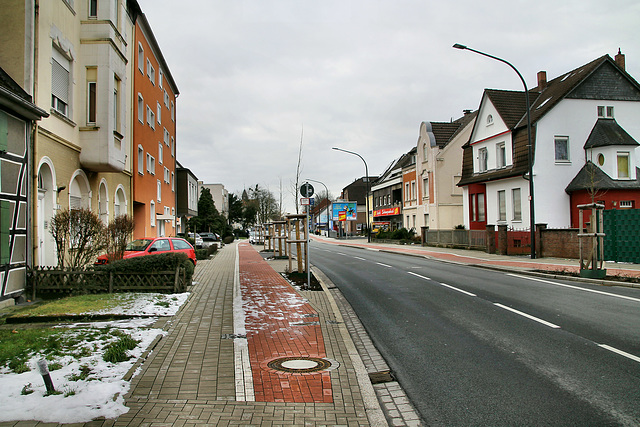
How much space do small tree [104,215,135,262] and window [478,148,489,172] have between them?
25.6 metres

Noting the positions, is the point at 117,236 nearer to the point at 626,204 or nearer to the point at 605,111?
the point at 626,204

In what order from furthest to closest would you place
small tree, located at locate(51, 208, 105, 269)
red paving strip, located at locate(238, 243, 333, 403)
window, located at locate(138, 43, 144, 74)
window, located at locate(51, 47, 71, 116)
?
window, located at locate(138, 43, 144, 74) → window, located at locate(51, 47, 71, 116) → small tree, located at locate(51, 208, 105, 269) → red paving strip, located at locate(238, 243, 333, 403)

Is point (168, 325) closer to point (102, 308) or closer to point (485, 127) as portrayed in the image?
point (102, 308)

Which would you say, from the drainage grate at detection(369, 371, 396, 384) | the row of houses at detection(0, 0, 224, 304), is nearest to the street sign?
the row of houses at detection(0, 0, 224, 304)

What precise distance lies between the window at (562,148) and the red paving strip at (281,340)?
816 inches

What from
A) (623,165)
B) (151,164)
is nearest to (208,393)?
(151,164)

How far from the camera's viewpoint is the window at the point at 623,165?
2606cm

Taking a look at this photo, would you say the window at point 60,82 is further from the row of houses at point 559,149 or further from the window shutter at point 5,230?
the row of houses at point 559,149

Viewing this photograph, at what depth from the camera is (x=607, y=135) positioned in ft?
87.8

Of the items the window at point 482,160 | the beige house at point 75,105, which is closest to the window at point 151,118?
the beige house at point 75,105

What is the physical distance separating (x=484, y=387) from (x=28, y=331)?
6.51 m

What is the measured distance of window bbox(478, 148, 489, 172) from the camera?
32.8 metres

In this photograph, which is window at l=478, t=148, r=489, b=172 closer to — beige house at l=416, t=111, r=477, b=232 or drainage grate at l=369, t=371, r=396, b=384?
beige house at l=416, t=111, r=477, b=232

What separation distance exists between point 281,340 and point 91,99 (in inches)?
484
